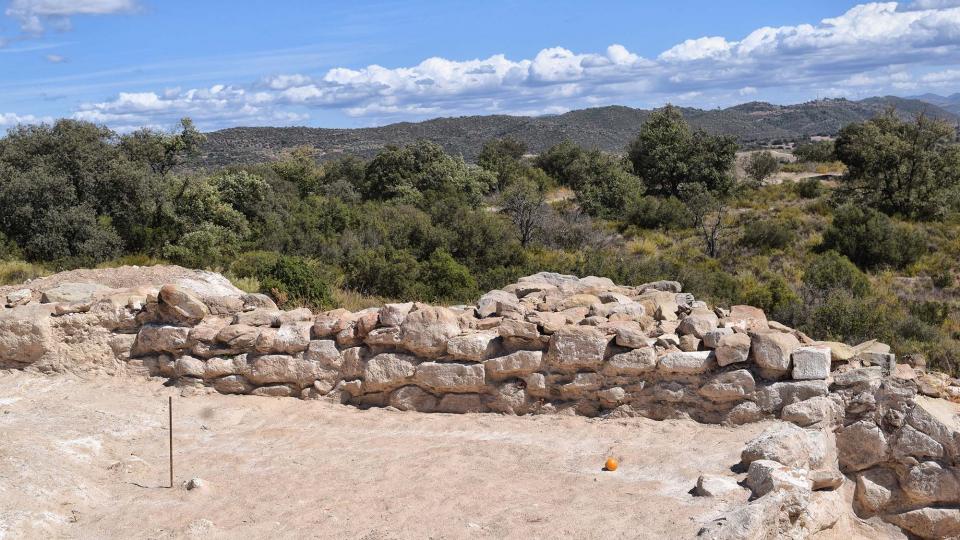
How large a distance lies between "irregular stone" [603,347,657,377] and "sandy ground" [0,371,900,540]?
1.47 feet

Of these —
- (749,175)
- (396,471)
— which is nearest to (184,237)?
(396,471)

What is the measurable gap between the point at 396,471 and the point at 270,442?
136 centimetres

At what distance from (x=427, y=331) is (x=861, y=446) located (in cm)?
364

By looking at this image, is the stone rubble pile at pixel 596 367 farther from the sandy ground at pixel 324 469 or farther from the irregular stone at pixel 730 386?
the sandy ground at pixel 324 469

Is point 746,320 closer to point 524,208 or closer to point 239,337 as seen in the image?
point 239,337

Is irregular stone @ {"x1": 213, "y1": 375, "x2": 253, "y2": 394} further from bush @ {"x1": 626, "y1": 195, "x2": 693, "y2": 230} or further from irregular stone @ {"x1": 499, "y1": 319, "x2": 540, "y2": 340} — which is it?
bush @ {"x1": 626, "y1": 195, "x2": 693, "y2": 230}

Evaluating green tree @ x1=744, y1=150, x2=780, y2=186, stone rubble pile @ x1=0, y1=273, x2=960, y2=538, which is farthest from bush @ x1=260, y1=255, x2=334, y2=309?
green tree @ x1=744, y1=150, x2=780, y2=186

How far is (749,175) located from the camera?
33719mm

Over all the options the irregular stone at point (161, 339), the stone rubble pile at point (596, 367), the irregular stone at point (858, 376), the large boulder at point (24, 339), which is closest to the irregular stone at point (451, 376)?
the stone rubble pile at point (596, 367)

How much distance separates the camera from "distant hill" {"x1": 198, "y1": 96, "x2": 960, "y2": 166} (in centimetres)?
5578

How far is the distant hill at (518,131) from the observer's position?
55781mm

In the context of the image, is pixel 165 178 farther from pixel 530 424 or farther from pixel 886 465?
pixel 886 465

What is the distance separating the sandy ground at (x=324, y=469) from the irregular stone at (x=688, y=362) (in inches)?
17.7

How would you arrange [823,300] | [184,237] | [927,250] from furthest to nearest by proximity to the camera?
[927,250] → [184,237] → [823,300]
